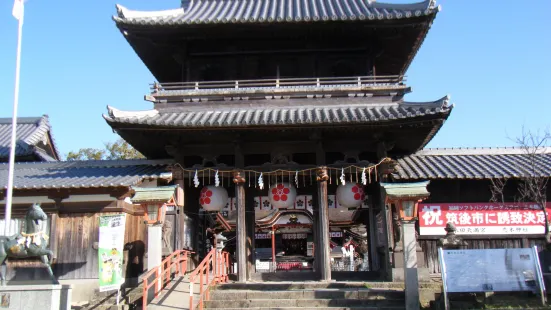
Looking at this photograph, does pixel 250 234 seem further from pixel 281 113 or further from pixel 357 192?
pixel 281 113

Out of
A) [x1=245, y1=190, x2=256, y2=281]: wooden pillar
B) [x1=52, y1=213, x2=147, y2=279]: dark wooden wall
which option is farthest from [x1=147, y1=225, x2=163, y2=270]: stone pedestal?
[x1=245, y1=190, x2=256, y2=281]: wooden pillar

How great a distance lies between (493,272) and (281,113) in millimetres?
7469

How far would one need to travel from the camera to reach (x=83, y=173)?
16.2 meters

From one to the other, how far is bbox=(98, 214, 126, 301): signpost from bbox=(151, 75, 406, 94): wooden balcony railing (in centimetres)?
545

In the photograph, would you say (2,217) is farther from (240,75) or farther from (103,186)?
(240,75)

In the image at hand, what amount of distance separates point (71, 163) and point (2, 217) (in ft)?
10.6

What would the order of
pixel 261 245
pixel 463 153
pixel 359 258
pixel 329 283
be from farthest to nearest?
pixel 359 258
pixel 261 245
pixel 463 153
pixel 329 283

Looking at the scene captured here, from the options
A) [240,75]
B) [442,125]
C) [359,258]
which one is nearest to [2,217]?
[240,75]

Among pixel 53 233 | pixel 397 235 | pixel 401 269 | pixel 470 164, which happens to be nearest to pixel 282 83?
pixel 397 235

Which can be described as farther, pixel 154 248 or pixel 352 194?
pixel 352 194

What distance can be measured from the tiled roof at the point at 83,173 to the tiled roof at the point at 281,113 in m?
1.79

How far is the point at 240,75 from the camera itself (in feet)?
56.6

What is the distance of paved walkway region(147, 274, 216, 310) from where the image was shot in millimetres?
11750

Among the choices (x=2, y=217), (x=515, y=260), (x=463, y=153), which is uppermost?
(x=463, y=153)
